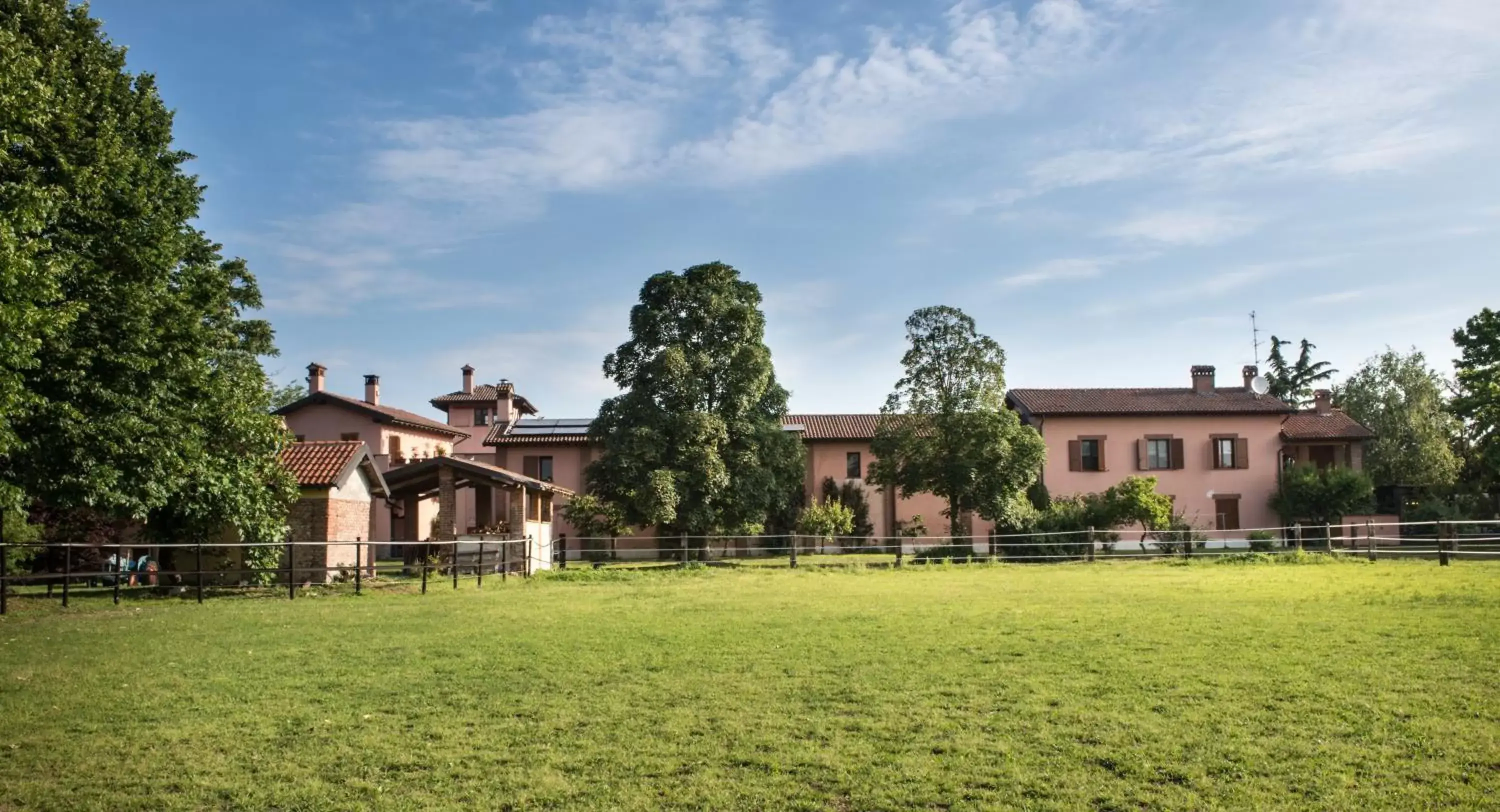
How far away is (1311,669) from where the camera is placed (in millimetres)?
9398

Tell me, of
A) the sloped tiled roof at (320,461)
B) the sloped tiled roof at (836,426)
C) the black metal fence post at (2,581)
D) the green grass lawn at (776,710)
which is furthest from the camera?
the sloped tiled roof at (836,426)

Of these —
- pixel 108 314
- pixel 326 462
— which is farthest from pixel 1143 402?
pixel 108 314

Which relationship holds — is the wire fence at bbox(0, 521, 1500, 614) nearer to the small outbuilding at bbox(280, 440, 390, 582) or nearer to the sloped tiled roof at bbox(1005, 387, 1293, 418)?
the small outbuilding at bbox(280, 440, 390, 582)

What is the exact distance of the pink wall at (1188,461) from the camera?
44156 mm

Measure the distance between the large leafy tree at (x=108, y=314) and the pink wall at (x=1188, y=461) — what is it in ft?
103

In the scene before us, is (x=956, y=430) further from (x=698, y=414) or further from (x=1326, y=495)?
(x=1326, y=495)

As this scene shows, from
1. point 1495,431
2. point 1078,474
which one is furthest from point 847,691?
point 1495,431

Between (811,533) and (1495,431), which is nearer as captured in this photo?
(811,533)

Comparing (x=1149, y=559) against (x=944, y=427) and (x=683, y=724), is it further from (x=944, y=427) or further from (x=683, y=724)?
(x=683, y=724)

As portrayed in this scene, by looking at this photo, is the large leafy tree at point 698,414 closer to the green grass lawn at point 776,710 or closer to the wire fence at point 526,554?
the wire fence at point 526,554

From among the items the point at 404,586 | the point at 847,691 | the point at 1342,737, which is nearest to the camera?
the point at 1342,737

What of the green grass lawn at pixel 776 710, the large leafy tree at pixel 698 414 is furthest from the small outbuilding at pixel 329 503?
the large leafy tree at pixel 698 414

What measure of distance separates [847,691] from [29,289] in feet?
53.1

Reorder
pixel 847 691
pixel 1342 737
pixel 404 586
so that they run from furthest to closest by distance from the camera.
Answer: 1. pixel 404 586
2. pixel 847 691
3. pixel 1342 737
